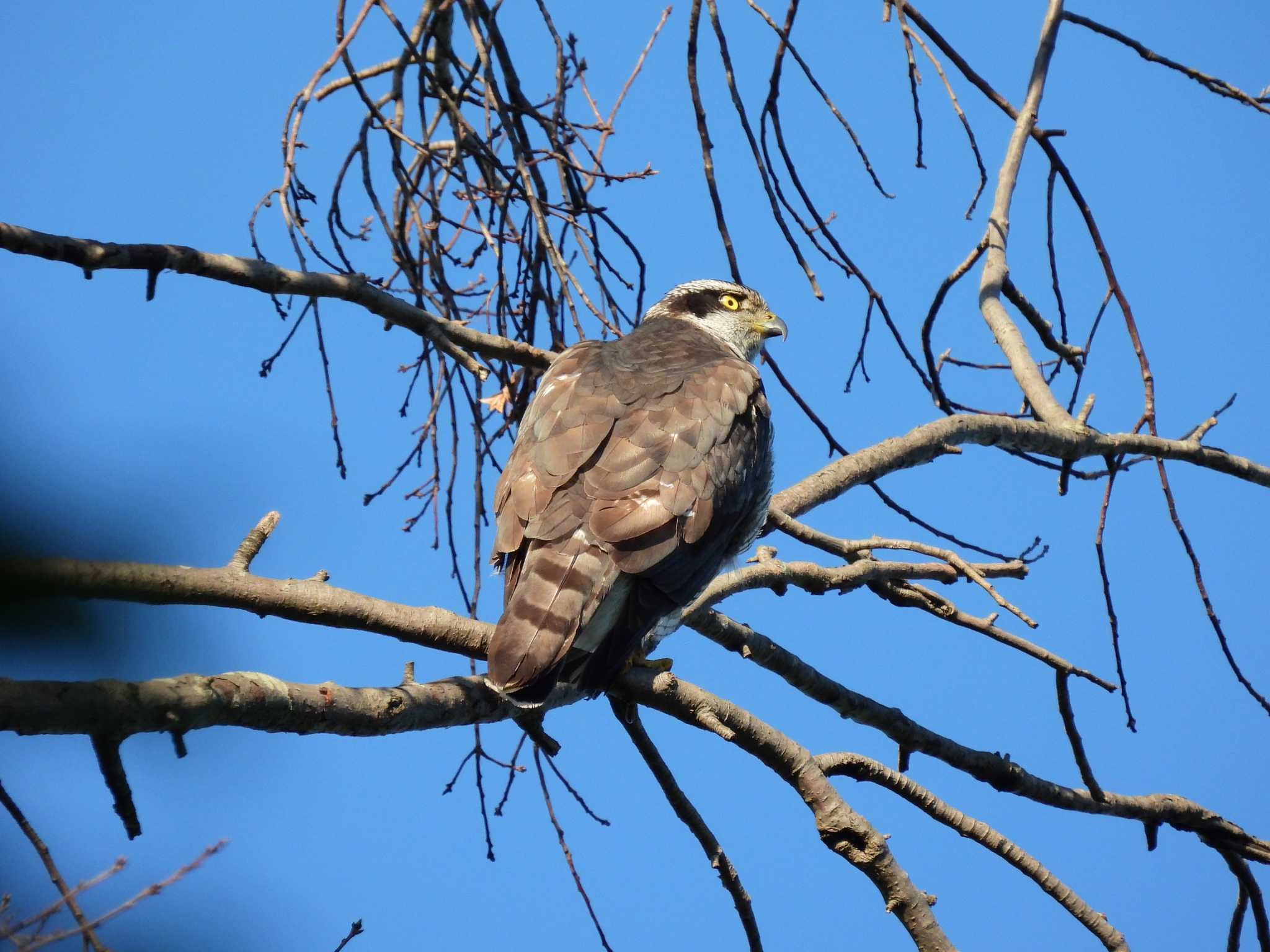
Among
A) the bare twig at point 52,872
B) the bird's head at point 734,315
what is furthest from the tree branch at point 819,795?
the bird's head at point 734,315

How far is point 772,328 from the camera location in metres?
5.36

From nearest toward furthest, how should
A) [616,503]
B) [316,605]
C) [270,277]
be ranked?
1. [316,605]
2. [270,277]
3. [616,503]

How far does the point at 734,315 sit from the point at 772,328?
0.19 m

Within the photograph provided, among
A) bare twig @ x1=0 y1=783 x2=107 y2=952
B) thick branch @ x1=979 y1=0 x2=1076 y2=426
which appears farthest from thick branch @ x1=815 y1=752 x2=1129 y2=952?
bare twig @ x1=0 y1=783 x2=107 y2=952

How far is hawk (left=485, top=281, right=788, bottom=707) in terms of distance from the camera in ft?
10.2

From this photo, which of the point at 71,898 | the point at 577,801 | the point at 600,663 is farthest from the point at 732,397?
the point at 71,898

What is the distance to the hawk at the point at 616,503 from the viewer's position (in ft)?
10.2

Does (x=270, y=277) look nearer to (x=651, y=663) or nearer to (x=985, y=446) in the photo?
(x=651, y=663)

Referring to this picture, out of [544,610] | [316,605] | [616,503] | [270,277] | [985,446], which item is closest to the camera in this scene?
[316,605]

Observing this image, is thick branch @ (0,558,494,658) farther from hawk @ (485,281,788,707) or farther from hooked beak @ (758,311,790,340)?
hooked beak @ (758,311,790,340)

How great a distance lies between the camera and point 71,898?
1.18 meters

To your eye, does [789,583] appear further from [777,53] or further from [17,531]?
[17,531]

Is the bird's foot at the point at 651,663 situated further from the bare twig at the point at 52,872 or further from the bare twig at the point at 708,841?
the bare twig at the point at 52,872

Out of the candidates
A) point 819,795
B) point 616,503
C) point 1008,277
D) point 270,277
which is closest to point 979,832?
point 819,795
